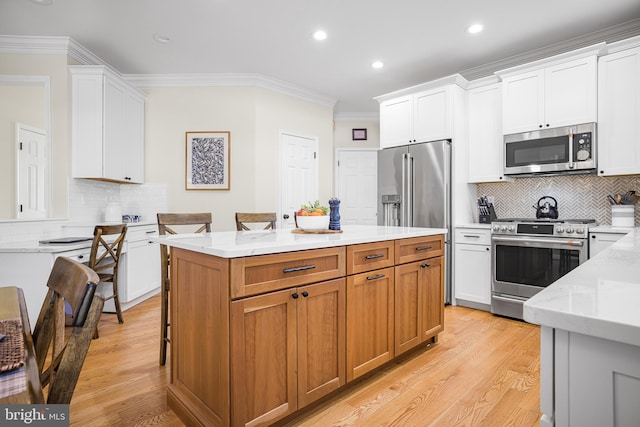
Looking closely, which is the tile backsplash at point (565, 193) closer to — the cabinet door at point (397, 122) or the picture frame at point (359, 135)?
the cabinet door at point (397, 122)

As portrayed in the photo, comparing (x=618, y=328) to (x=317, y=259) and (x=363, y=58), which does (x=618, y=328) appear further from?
(x=363, y=58)

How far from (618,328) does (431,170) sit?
11.7 ft

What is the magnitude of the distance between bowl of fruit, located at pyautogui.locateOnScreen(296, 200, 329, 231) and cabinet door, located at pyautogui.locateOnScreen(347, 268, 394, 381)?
1.50 feet

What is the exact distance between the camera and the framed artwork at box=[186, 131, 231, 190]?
4574 mm

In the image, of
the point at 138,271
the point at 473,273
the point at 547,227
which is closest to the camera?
the point at 547,227

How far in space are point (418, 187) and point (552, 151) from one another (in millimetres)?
1331

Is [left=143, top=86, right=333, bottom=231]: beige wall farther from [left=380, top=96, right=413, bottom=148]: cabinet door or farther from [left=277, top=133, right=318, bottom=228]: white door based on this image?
[left=380, top=96, right=413, bottom=148]: cabinet door

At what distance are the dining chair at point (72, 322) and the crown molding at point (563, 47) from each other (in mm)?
4496

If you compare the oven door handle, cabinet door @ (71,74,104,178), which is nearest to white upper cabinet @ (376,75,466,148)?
the oven door handle

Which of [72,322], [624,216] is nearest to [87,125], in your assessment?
[72,322]

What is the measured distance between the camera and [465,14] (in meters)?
3.08

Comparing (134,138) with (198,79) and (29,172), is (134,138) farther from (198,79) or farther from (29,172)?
(29,172)

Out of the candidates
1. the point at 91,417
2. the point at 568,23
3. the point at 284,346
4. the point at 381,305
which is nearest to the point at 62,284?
the point at 284,346

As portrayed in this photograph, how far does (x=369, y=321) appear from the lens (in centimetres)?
204
